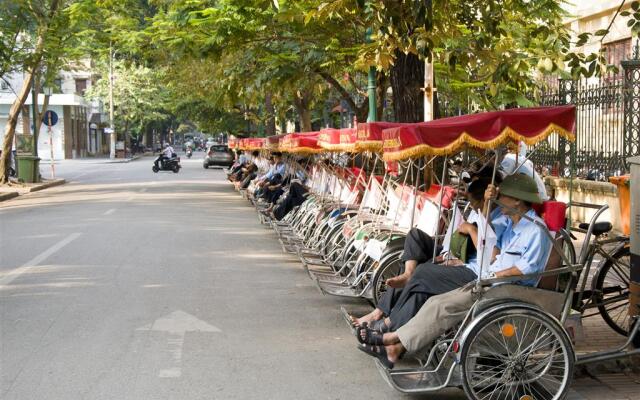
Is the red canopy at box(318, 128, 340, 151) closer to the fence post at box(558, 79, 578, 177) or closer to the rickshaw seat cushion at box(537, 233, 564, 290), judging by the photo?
the fence post at box(558, 79, 578, 177)

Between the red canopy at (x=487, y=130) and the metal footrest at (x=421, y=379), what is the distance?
1651 mm

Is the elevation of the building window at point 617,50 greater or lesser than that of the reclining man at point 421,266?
greater

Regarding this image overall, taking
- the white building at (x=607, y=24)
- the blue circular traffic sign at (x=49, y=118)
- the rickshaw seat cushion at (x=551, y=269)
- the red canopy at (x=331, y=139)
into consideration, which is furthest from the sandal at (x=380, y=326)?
the blue circular traffic sign at (x=49, y=118)

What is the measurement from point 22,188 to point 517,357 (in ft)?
81.7

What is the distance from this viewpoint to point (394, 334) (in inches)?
215

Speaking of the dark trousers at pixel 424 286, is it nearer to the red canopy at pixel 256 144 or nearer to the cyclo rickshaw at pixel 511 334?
the cyclo rickshaw at pixel 511 334

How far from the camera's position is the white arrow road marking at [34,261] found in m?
9.88

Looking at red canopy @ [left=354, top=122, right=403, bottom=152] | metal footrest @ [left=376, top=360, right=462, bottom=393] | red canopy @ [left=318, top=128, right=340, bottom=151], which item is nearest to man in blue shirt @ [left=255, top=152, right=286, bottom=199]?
red canopy @ [left=318, top=128, right=340, bottom=151]

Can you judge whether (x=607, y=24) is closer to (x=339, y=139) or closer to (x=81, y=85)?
(x=339, y=139)

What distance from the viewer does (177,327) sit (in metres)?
7.41

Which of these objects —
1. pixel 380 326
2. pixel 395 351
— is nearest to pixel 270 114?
pixel 380 326

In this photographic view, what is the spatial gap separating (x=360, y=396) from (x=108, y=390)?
175cm

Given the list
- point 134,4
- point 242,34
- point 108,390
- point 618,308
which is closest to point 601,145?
point 242,34

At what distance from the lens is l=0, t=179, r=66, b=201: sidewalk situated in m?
24.4
